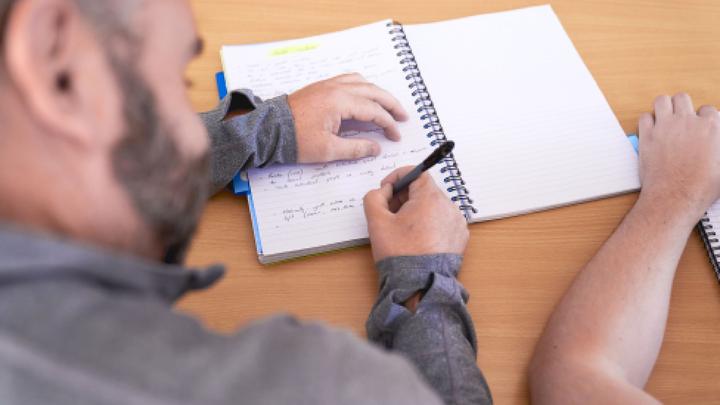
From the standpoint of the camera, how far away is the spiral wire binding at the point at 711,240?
87 centimetres

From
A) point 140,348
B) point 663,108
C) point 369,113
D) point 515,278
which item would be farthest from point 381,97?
point 140,348

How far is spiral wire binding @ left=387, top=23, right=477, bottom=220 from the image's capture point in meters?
0.91

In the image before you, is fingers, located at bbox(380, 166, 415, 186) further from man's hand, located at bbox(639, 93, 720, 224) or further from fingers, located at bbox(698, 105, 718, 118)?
fingers, located at bbox(698, 105, 718, 118)

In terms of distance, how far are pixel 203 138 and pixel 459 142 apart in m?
0.47

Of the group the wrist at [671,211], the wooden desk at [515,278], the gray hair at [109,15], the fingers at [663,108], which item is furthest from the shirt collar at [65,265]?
the fingers at [663,108]

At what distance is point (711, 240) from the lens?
0.89m

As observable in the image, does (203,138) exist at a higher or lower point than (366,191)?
higher

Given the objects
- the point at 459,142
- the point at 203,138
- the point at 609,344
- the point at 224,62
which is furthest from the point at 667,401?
the point at 224,62

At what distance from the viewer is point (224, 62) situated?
1.08 m

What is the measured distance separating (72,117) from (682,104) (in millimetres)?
862

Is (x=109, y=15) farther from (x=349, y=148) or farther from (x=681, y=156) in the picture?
(x=681, y=156)

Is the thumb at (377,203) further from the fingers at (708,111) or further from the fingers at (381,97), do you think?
the fingers at (708,111)

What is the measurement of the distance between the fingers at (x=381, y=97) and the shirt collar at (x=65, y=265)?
53 cm

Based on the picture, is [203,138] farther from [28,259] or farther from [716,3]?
[716,3]
